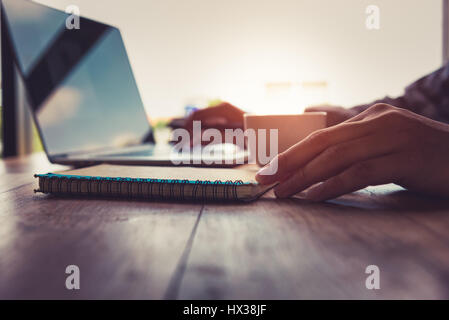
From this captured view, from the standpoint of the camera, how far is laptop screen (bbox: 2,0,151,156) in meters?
0.60

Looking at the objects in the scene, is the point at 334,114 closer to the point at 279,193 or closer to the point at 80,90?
the point at 279,193

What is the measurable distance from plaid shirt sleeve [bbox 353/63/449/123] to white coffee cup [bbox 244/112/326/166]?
0.25 metres

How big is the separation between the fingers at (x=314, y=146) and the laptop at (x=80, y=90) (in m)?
0.18

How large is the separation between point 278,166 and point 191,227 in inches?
5.1

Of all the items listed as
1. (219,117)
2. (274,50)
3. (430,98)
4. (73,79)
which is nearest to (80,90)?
(73,79)

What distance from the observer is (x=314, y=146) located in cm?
35

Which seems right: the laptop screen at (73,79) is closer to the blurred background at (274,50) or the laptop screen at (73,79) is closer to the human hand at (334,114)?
the human hand at (334,114)

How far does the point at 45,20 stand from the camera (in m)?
0.66

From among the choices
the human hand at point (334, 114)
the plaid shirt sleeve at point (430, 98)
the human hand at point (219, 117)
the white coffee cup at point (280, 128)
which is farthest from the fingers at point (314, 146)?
the human hand at point (219, 117)

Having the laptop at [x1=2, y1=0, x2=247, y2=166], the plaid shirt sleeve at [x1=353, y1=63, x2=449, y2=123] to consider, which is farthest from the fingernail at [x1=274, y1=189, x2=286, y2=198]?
the plaid shirt sleeve at [x1=353, y1=63, x2=449, y2=123]

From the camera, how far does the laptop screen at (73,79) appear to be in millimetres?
597

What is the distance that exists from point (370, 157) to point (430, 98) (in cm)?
54

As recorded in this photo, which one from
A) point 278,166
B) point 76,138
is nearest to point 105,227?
point 278,166

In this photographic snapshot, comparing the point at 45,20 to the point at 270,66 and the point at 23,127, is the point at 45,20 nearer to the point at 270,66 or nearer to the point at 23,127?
the point at 23,127
